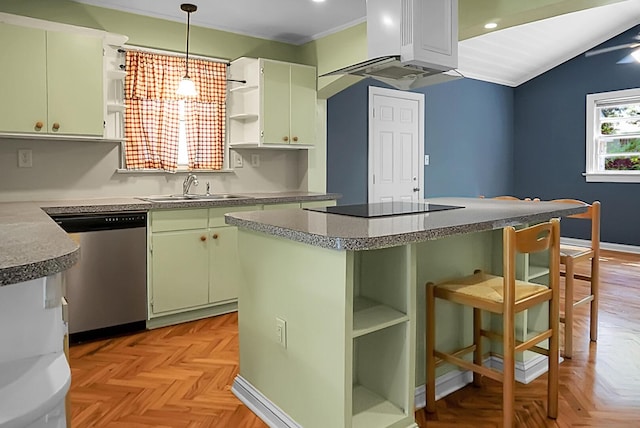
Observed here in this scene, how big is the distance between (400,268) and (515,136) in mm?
6398

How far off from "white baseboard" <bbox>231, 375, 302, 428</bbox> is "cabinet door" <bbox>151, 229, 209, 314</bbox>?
1.16m

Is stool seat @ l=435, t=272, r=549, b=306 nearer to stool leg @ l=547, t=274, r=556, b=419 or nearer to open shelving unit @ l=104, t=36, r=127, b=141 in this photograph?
stool leg @ l=547, t=274, r=556, b=419

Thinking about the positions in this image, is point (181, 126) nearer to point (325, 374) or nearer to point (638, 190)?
point (325, 374)

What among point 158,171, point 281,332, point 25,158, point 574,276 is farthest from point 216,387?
point 574,276

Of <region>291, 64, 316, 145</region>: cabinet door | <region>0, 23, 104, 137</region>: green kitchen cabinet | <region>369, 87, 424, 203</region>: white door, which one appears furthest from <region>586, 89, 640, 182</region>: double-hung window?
<region>0, 23, 104, 137</region>: green kitchen cabinet

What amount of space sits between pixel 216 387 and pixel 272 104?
2367 mm

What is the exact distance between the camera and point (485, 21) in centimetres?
311

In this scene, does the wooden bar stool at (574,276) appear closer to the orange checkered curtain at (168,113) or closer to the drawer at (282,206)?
the drawer at (282,206)

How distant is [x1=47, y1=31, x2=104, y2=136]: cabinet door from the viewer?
3023 mm

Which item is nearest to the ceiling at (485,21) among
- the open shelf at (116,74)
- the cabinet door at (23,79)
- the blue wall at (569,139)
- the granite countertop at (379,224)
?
the blue wall at (569,139)

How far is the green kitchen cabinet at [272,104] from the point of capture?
13.0ft

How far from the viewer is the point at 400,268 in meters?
1.93

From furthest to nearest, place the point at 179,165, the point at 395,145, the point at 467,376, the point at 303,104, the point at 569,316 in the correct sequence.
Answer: the point at 395,145 < the point at 303,104 < the point at 179,165 < the point at 569,316 < the point at 467,376

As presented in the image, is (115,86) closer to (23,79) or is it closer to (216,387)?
(23,79)
